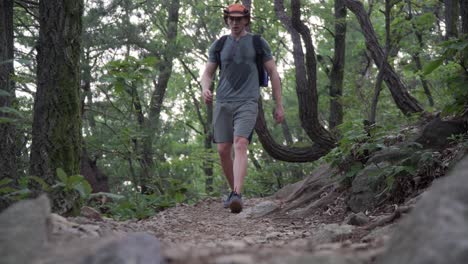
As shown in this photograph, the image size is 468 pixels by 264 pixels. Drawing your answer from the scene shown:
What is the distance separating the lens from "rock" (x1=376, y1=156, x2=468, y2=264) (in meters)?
1.51

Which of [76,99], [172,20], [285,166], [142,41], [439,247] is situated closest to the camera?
[439,247]

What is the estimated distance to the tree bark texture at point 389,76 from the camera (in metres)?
9.05

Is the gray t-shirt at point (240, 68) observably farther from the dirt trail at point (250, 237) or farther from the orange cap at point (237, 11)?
the dirt trail at point (250, 237)

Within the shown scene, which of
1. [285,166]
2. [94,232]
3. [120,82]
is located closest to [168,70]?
[285,166]

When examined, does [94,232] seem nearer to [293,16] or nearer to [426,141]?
[426,141]

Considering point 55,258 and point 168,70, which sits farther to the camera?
point 168,70

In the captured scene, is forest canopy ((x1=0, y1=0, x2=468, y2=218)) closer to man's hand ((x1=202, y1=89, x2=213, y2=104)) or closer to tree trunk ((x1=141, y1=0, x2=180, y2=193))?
tree trunk ((x1=141, y1=0, x2=180, y2=193))

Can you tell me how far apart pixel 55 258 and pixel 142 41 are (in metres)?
11.5

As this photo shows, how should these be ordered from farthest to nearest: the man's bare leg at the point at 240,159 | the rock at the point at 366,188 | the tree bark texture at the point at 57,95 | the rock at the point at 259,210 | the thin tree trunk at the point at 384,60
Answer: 1. the thin tree trunk at the point at 384,60
2. the rock at the point at 259,210
3. the man's bare leg at the point at 240,159
4. the rock at the point at 366,188
5. the tree bark texture at the point at 57,95

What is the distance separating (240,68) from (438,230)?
178 inches

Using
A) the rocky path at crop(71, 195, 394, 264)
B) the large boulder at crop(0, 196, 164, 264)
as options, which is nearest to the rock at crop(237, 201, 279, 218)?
the rocky path at crop(71, 195, 394, 264)

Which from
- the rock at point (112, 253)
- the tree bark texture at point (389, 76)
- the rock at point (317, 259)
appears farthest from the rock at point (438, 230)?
the tree bark texture at point (389, 76)

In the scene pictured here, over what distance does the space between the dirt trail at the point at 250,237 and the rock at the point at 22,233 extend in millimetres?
487

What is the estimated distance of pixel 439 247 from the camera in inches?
60.3
